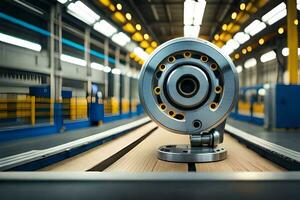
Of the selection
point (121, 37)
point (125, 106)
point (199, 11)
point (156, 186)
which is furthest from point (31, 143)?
point (125, 106)

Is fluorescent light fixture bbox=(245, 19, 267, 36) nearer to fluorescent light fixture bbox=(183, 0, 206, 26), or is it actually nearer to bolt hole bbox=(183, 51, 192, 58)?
fluorescent light fixture bbox=(183, 0, 206, 26)

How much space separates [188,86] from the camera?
1.78m

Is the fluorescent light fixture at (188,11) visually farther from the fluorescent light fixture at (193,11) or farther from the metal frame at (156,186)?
the metal frame at (156,186)

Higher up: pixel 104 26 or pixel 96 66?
pixel 96 66

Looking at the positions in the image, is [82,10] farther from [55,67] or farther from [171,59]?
[55,67]

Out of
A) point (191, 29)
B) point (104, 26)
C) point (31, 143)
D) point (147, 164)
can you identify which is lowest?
point (31, 143)

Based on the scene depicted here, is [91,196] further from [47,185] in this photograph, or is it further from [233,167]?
[233,167]

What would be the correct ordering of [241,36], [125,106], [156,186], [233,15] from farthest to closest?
[125,106]
[241,36]
[233,15]
[156,186]

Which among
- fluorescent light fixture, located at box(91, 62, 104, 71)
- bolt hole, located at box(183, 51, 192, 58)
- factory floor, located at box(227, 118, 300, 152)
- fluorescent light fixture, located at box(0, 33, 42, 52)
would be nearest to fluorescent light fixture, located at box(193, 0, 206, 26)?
bolt hole, located at box(183, 51, 192, 58)

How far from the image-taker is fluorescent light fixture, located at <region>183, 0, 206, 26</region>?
2.16 meters

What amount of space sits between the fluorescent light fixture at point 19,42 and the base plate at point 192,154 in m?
6.95

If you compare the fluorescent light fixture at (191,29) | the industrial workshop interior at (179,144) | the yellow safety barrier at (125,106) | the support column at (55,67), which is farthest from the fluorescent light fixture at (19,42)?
the fluorescent light fixture at (191,29)

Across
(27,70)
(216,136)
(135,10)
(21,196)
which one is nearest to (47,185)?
(21,196)

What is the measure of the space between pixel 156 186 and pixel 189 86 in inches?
30.2
